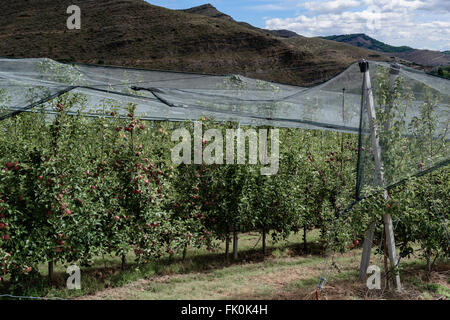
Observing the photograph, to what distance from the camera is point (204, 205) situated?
5.91 metres

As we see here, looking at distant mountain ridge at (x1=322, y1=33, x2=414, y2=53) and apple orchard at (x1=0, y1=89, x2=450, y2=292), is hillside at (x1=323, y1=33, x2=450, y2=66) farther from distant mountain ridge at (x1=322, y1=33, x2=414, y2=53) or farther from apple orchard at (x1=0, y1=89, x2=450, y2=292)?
apple orchard at (x1=0, y1=89, x2=450, y2=292)

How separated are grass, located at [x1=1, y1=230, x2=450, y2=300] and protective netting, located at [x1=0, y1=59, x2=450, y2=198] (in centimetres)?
146

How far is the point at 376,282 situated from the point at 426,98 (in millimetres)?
2115

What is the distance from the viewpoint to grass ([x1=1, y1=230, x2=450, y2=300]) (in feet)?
14.8

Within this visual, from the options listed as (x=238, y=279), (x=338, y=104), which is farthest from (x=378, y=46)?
(x=238, y=279)

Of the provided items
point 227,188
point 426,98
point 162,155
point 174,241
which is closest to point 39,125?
point 162,155

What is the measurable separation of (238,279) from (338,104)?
2566mm

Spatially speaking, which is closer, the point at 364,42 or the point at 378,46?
the point at 378,46

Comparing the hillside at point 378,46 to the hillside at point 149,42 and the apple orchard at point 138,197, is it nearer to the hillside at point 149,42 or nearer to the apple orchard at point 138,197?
the hillside at point 149,42

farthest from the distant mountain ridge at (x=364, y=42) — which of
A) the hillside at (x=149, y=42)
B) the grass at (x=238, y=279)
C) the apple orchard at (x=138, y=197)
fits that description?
the grass at (x=238, y=279)

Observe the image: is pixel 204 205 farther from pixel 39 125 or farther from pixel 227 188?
pixel 39 125

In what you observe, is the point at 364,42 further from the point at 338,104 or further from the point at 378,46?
the point at 338,104

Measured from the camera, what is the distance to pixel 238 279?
5.24 metres

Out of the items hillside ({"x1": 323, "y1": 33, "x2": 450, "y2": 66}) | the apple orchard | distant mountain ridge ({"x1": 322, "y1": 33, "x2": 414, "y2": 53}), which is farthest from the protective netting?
distant mountain ridge ({"x1": 322, "y1": 33, "x2": 414, "y2": 53})
